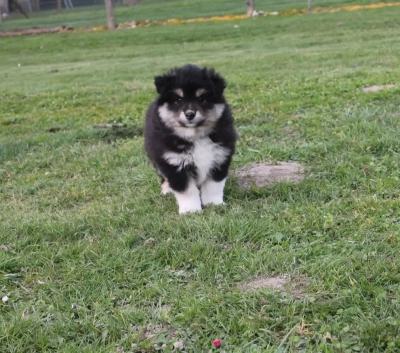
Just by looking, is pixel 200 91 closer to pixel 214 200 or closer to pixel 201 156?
pixel 201 156

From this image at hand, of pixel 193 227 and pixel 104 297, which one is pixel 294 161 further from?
pixel 104 297

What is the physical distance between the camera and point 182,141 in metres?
4.38

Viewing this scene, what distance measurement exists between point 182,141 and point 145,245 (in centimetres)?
103

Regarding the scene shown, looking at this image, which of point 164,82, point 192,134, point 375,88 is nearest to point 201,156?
point 192,134

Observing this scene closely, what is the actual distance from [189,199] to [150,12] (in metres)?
33.5

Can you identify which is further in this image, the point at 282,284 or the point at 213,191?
the point at 213,191

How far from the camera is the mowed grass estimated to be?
2773mm

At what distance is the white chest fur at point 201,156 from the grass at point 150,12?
1157 inches

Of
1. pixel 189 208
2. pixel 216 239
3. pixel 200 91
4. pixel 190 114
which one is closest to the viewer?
pixel 216 239

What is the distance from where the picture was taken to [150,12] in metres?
35.8

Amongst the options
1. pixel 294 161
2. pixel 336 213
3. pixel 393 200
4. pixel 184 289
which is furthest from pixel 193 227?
pixel 294 161

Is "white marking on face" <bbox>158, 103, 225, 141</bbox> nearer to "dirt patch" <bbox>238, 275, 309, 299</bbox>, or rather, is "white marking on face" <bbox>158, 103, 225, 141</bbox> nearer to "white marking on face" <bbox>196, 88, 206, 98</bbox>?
"white marking on face" <bbox>196, 88, 206, 98</bbox>

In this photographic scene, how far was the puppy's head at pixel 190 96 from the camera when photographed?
4.25 m

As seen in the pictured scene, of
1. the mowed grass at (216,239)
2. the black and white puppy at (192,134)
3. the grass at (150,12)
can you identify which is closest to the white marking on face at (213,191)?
the black and white puppy at (192,134)
